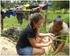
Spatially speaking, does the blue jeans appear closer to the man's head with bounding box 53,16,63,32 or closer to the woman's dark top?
the woman's dark top

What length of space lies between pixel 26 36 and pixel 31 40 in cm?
6

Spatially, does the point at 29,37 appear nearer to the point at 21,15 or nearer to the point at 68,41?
the point at 21,15

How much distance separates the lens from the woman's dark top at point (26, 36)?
A: 1736 millimetres

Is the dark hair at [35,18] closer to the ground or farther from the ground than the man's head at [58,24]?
farther from the ground

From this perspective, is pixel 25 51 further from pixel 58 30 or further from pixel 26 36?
pixel 58 30

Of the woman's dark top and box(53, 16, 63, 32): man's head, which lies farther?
box(53, 16, 63, 32): man's head

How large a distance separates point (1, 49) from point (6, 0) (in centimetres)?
44

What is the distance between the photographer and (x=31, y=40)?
1.76 meters

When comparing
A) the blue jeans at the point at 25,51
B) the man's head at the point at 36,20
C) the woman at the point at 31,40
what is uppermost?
Answer: the man's head at the point at 36,20

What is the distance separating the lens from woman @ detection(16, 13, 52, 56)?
5.72 feet

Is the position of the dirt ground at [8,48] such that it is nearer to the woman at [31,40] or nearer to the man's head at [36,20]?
the woman at [31,40]

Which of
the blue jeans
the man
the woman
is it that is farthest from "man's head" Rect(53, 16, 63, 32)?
the blue jeans

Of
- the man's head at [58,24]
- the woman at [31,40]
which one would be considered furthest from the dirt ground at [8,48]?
the man's head at [58,24]

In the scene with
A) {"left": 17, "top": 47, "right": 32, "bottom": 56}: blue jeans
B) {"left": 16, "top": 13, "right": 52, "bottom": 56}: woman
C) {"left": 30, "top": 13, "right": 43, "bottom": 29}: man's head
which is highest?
{"left": 30, "top": 13, "right": 43, "bottom": 29}: man's head
